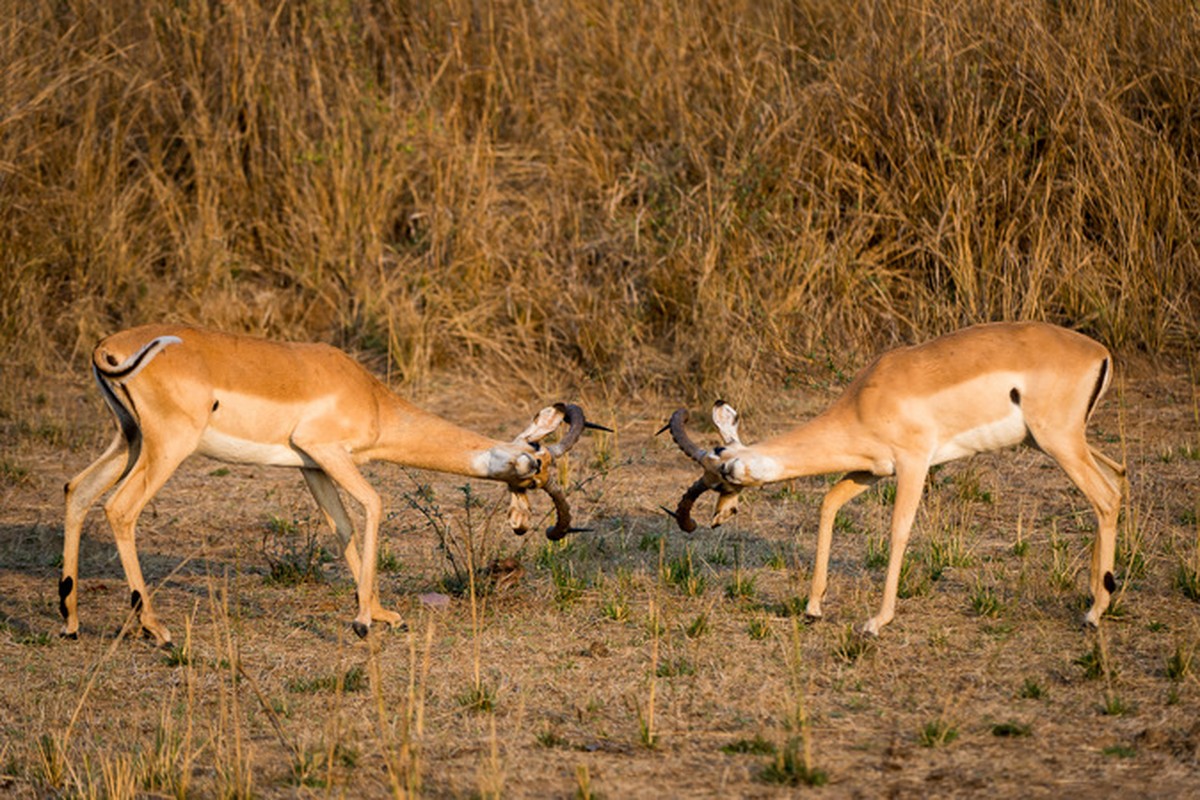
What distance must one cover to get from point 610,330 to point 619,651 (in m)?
4.91

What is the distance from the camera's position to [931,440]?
6656mm

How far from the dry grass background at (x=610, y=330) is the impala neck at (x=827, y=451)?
2.16 feet

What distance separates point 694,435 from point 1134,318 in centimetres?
309

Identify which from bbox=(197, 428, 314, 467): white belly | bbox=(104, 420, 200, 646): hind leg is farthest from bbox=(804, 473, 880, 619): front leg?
bbox=(104, 420, 200, 646): hind leg

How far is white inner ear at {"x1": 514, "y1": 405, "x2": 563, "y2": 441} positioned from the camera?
6973 millimetres

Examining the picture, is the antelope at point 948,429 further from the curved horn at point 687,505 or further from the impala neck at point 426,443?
the impala neck at point 426,443

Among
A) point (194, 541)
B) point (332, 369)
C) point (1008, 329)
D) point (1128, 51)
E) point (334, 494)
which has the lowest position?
point (194, 541)

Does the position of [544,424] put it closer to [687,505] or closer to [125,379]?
[687,505]

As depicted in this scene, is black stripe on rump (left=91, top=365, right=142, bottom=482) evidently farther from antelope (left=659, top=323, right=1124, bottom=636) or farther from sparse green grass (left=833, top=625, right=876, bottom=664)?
sparse green grass (left=833, top=625, right=876, bottom=664)

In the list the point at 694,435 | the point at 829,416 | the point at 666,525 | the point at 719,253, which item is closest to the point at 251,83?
the point at 719,253

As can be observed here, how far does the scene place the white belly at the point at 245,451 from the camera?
22.4 ft

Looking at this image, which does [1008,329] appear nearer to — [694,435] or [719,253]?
[694,435]

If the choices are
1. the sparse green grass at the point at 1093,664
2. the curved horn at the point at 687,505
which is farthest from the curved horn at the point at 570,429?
the sparse green grass at the point at 1093,664

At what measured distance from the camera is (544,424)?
7.02 meters
